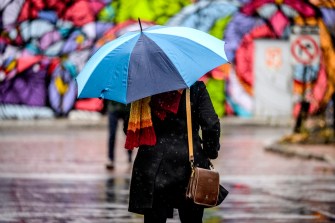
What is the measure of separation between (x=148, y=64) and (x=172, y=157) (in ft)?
2.26

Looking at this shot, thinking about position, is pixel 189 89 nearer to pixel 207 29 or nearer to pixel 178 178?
pixel 178 178

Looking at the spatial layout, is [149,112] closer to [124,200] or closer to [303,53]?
[124,200]

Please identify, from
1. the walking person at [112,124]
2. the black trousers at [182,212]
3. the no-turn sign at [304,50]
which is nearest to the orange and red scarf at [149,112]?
the black trousers at [182,212]

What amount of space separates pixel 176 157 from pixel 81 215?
15.0 feet

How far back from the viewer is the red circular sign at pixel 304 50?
2494 centimetres

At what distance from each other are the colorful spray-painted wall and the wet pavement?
9367mm

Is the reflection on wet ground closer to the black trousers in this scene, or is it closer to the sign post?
the black trousers

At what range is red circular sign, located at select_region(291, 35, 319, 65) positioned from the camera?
24.9 metres

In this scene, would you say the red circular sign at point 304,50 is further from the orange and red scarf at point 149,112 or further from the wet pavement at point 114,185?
the orange and red scarf at point 149,112

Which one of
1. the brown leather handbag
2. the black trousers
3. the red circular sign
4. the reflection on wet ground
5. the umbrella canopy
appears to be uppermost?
the red circular sign

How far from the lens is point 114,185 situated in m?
15.0

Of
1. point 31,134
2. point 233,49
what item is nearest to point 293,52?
point 31,134

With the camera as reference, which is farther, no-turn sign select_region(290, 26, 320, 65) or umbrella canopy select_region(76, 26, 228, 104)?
no-turn sign select_region(290, 26, 320, 65)

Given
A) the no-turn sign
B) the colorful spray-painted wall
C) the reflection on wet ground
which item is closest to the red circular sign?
the no-turn sign
